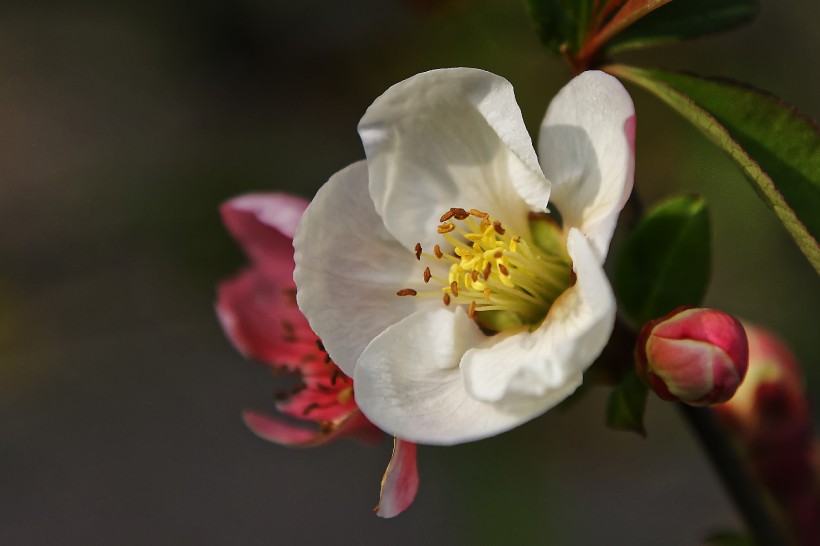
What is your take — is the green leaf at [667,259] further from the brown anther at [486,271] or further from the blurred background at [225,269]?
the blurred background at [225,269]

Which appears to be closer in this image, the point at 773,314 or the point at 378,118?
the point at 378,118

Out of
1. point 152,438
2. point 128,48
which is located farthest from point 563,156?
point 128,48

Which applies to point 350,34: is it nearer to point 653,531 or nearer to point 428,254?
point 653,531

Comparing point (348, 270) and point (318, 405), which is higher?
point (348, 270)

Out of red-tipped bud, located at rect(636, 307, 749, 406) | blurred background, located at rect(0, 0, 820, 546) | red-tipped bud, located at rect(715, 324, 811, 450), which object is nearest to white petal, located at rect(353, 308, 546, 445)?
red-tipped bud, located at rect(636, 307, 749, 406)

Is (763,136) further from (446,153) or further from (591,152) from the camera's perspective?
(446,153)

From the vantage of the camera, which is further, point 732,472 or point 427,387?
point 732,472

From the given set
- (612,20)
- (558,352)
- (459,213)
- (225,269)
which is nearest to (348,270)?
(459,213)
